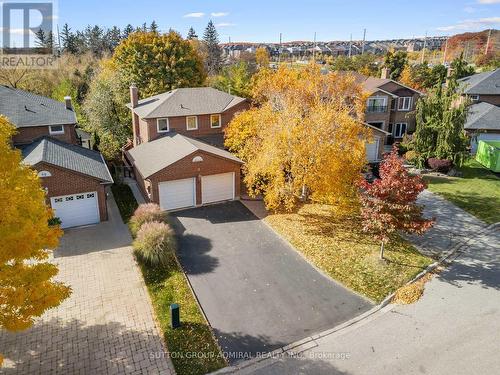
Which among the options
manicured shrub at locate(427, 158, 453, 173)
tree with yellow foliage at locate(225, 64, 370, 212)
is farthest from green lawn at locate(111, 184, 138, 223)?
manicured shrub at locate(427, 158, 453, 173)

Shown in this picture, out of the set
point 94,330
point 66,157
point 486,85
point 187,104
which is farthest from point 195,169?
point 486,85

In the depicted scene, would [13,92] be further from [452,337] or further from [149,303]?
[452,337]

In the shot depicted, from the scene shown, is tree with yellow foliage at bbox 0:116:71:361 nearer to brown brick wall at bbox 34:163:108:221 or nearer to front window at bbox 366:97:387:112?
brown brick wall at bbox 34:163:108:221

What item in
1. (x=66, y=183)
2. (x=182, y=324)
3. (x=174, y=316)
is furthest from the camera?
(x=66, y=183)

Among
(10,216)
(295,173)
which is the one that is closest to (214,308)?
(10,216)

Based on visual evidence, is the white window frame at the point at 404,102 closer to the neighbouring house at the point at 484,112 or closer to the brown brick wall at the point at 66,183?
the neighbouring house at the point at 484,112

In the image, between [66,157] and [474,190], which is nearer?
[66,157]

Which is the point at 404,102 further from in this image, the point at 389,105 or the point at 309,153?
the point at 309,153
